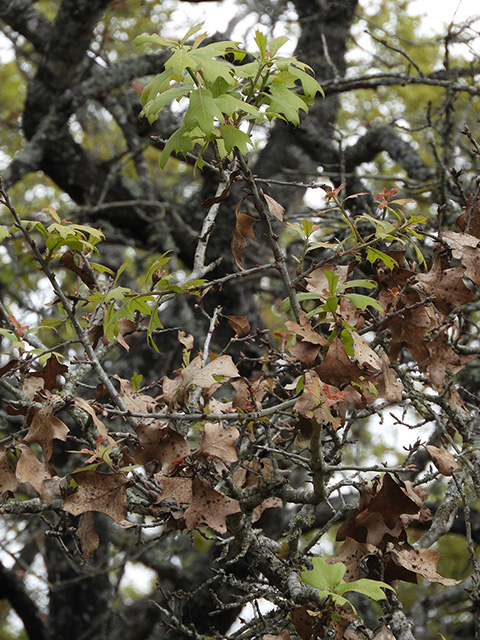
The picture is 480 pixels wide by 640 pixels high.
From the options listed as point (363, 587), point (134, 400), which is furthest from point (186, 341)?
point (363, 587)

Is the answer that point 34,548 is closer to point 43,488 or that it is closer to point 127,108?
point 127,108

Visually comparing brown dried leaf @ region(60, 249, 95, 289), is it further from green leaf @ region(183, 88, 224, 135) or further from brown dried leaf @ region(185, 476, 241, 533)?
brown dried leaf @ region(185, 476, 241, 533)

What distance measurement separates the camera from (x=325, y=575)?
4.58 ft

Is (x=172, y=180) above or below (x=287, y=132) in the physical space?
above

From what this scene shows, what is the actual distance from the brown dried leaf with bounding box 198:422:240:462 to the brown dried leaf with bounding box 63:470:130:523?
0.22 m

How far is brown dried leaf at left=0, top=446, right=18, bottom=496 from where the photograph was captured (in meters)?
1.60

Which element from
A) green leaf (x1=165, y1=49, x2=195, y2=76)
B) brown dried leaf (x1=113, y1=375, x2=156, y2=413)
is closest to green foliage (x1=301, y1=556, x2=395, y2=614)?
brown dried leaf (x1=113, y1=375, x2=156, y2=413)

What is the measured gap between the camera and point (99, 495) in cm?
155

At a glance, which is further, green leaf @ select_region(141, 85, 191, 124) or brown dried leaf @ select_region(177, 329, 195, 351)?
brown dried leaf @ select_region(177, 329, 195, 351)

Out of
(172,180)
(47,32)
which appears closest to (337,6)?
(47,32)

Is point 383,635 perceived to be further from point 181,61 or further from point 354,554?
point 181,61

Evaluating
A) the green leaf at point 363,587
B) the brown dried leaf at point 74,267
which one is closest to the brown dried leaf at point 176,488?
the green leaf at point 363,587

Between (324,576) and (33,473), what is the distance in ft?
2.52

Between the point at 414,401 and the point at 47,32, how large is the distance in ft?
16.6
